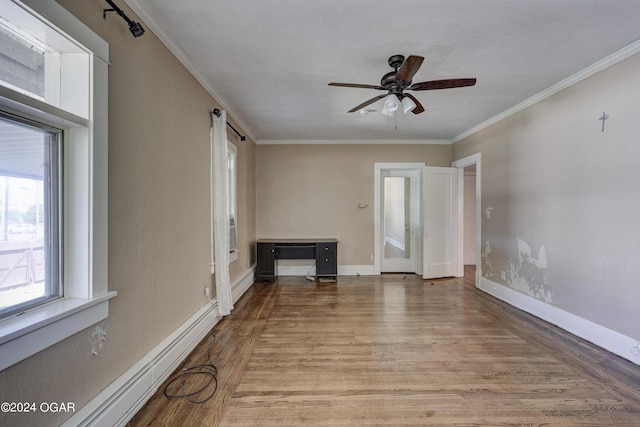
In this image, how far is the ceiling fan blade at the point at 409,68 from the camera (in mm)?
1967

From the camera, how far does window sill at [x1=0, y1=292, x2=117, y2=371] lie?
105 cm

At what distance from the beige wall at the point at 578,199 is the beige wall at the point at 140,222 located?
12.9 feet

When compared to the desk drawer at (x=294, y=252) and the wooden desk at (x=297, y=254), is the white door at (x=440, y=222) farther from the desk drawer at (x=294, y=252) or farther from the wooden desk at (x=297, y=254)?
the desk drawer at (x=294, y=252)

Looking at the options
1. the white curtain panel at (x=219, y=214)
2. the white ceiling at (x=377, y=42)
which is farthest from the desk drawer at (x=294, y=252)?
the white ceiling at (x=377, y=42)

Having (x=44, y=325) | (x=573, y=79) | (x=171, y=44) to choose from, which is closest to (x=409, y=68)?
(x=171, y=44)

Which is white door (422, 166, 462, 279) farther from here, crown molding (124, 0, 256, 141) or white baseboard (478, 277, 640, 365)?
crown molding (124, 0, 256, 141)

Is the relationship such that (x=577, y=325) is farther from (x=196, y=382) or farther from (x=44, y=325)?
(x=44, y=325)

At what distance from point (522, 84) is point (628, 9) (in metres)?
1.13

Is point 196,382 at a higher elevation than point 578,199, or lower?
lower

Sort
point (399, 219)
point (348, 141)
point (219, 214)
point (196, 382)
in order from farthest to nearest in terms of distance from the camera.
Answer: point (399, 219) < point (348, 141) < point (219, 214) < point (196, 382)

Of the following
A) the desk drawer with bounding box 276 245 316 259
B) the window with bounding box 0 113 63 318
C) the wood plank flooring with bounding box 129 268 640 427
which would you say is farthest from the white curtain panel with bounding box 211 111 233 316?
the desk drawer with bounding box 276 245 316 259

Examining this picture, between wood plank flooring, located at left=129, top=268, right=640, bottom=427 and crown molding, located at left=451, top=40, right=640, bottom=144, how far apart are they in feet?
8.67

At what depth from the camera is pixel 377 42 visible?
223 centimetres

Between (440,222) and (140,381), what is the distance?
194 inches
